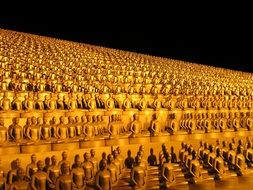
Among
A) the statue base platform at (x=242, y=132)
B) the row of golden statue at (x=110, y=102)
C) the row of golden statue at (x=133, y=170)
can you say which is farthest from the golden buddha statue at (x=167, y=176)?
the statue base platform at (x=242, y=132)

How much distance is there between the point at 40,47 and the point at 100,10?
477 inches

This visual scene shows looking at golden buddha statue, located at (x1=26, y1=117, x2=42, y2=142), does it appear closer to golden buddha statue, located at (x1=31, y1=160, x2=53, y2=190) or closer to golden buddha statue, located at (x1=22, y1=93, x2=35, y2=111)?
golden buddha statue, located at (x1=22, y1=93, x2=35, y2=111)

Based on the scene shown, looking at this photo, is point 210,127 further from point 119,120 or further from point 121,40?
point 121,40

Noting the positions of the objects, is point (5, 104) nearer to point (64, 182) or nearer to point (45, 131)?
point (45, 131)

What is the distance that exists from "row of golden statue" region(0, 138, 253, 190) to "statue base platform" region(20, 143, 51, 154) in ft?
1.08

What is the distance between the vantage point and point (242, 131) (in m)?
8.65

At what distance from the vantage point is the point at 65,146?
6.25 metres

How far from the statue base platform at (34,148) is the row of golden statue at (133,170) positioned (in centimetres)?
33

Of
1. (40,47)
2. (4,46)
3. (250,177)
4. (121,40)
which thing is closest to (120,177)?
(250,177)

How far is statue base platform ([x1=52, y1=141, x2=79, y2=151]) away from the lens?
6.16 meters

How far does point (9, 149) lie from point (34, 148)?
0.33 meters

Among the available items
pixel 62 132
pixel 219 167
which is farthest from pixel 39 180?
pixel 219 167

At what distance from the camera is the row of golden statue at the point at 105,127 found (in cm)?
619

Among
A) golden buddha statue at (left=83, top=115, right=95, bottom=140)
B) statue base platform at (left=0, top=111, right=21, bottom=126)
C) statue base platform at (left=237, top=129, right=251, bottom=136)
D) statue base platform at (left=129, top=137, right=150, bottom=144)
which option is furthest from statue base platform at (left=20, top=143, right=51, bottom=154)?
statue base platform at (left=237, top=129, right=251, bottom=136)
